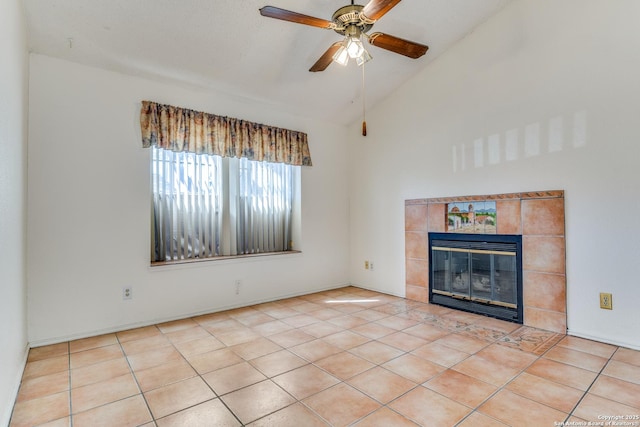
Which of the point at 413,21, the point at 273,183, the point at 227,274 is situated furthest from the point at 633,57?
the point at 227,274

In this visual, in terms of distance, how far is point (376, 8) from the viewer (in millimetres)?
2152

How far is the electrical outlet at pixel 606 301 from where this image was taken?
9.00 ft

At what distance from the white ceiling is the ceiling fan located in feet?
1.96

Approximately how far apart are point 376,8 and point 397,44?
52 centimetres

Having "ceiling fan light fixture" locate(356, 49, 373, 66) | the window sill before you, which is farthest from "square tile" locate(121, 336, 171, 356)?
"ceiling fan light fixture" locate(356, 49, 373, 66)

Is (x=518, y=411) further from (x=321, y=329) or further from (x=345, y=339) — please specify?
(x=321, y=329)

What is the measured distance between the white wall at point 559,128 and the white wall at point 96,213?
2500 millimetres

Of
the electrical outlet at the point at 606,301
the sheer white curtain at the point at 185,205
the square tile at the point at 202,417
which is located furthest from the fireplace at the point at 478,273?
the square tile at the point at 202,417

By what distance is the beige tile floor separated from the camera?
1812mm

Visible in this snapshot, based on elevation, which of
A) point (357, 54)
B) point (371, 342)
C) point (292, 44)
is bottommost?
point (371, 342)

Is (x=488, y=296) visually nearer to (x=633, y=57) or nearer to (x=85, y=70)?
(x=633, y=57)

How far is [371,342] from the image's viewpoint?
112 inches

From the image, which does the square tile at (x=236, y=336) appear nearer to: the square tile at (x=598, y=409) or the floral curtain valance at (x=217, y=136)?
the floral curtain valance at (x=217, y=136)

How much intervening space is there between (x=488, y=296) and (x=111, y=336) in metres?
3.79
